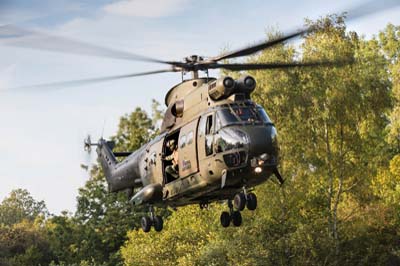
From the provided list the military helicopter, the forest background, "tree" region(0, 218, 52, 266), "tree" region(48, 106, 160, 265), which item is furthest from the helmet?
"tree" region(0, 218, 52, 266)

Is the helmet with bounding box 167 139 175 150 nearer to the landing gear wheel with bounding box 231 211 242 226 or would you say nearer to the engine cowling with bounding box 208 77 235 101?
the engine cowling with bounding box 208 77 235 101

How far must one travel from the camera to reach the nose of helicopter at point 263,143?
65.3ft

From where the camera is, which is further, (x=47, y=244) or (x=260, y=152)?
(x=47, y=244)

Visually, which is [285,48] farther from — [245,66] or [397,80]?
[245,66]

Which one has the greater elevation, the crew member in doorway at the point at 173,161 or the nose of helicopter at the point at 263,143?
the crew member in doorway at the point at 173,161

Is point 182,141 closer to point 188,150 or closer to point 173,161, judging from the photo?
point 188,150

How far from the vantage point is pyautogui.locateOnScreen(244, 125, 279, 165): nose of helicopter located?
19891 mm

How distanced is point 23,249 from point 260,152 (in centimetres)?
4526

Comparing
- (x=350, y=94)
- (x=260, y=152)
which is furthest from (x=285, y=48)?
(x=260, y=152)

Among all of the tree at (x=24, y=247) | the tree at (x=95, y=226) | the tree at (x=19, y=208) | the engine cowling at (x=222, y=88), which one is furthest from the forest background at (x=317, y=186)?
the tree at (x=19, y=208)

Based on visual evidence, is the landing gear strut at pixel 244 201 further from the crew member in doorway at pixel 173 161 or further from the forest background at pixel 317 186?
the forest background at pixel 317 186

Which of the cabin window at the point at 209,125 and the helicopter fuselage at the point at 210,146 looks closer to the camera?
the helicopter fuselage at the point at 210,146

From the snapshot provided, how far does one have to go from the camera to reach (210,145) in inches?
823

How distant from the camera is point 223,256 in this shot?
3959 cm
